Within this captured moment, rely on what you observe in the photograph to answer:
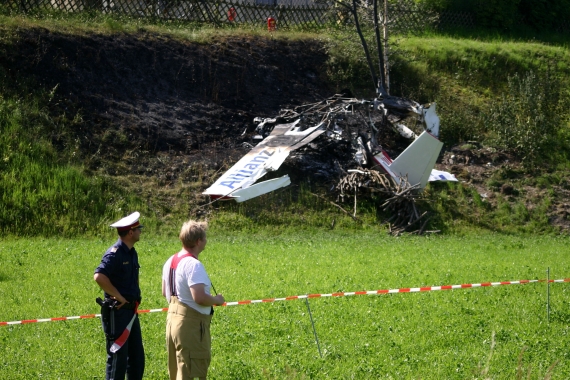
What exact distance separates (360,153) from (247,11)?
33.1 feet

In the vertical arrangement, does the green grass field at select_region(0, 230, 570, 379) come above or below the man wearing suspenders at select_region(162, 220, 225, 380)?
below

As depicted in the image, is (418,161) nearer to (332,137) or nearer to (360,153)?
(360,153)

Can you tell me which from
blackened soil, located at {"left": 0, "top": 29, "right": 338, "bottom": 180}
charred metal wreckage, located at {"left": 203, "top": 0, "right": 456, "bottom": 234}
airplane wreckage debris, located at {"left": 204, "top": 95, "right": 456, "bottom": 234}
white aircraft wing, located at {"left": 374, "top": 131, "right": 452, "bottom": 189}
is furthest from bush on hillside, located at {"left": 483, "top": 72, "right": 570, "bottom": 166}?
blackened soil, located at {"left": 0, "top": 29, "right": 338, "bottom": 180}

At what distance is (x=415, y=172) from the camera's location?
759 inches

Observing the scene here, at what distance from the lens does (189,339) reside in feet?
19.2

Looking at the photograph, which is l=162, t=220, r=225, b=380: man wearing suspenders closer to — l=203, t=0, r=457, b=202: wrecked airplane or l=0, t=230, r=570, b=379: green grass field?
l=0, t=230, r=570, b=379: green grass field

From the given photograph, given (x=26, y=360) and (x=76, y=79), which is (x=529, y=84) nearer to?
(x=76, y=79)

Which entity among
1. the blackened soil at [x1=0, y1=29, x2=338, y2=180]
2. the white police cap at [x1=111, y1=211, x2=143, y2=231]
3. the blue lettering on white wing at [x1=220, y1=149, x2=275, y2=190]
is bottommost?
the blue lettering on white wing at [x1=220, y1=149, x2=275, y2=190]

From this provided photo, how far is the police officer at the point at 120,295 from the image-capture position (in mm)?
6266

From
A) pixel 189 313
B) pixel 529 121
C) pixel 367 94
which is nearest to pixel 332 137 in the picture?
pixel 367 94

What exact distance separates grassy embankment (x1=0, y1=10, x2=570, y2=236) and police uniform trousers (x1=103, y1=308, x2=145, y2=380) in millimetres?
10943

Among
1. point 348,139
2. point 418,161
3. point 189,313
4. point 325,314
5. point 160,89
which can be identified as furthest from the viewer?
point 160,89

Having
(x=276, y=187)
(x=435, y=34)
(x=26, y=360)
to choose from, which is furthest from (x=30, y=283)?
(x=435, y=34)

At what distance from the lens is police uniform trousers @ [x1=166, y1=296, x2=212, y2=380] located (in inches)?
230
